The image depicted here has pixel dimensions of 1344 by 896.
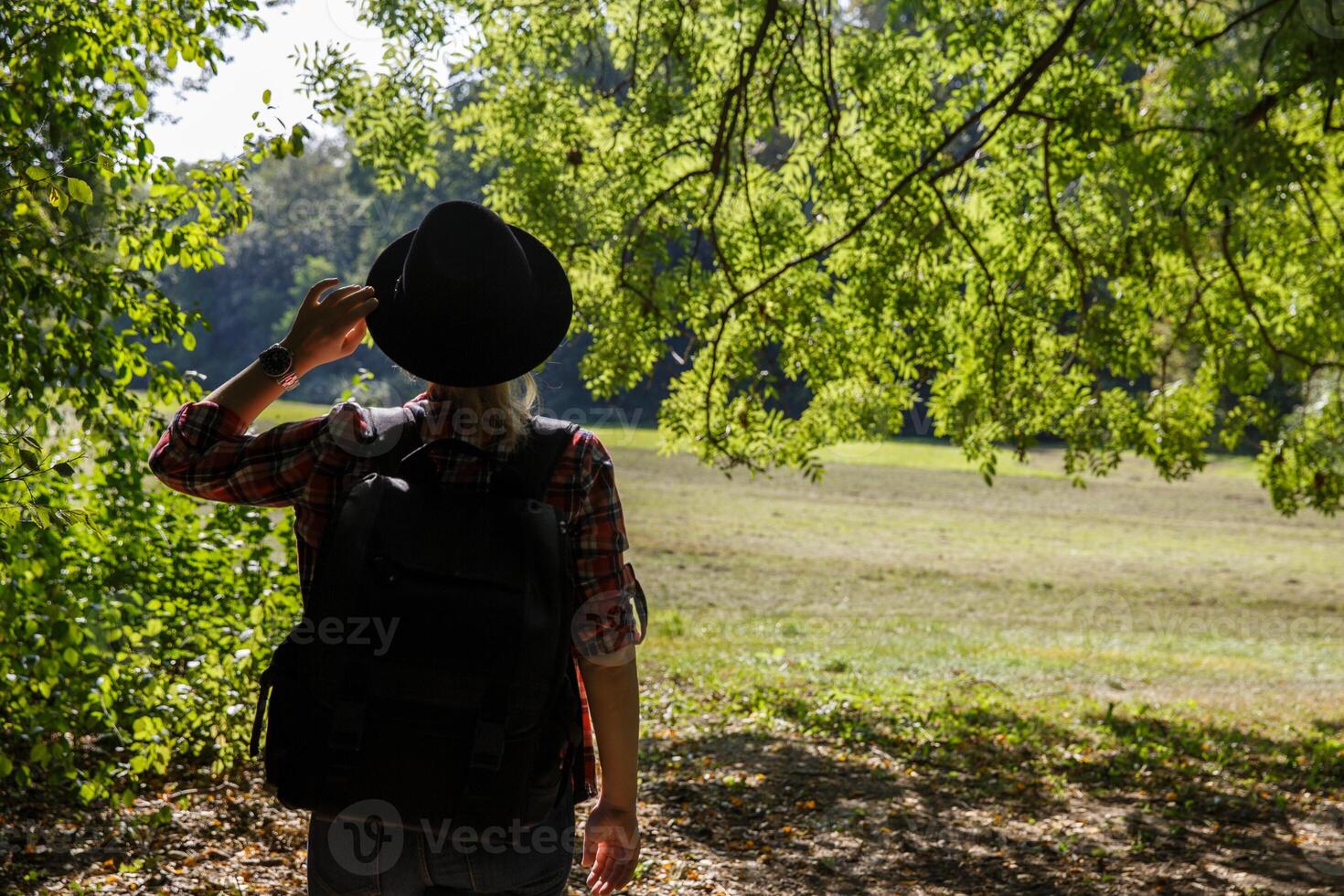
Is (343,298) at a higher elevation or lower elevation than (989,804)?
higher

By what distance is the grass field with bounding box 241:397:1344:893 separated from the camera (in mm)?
5305

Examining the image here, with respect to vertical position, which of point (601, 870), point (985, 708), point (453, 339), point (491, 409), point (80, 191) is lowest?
point (985, 708)

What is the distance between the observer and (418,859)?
5.98 feet

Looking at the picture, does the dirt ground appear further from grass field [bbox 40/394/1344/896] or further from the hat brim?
the hat brim

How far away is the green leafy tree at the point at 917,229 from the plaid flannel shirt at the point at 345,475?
6.24m

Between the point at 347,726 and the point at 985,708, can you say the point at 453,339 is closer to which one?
the point at 347,726

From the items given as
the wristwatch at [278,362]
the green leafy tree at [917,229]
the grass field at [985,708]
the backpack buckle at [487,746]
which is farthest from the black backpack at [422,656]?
the green leafy tree at [917,229]

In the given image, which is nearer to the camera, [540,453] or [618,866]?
[540,453]

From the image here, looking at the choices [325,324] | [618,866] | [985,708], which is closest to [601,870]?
[618,866]

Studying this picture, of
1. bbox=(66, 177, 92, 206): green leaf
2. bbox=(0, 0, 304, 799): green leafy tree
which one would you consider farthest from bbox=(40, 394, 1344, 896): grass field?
bbox=(66, 177, 92, 206): green leaf

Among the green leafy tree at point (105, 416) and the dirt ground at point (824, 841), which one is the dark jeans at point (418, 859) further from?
the dirt ground at point (824, 841)

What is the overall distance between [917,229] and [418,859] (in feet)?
23.6

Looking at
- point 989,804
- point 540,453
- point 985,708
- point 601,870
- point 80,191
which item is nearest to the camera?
point 540,453

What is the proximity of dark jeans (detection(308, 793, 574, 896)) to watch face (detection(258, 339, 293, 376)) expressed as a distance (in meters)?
0.70
